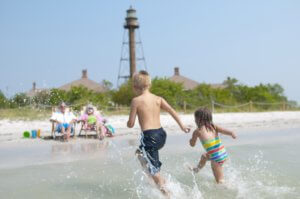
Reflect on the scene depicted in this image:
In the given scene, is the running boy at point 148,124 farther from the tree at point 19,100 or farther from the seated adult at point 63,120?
the tree at point 19,100

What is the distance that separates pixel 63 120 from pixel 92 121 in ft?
2.63

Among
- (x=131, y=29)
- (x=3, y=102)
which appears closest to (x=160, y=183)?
(x=3, y=102)

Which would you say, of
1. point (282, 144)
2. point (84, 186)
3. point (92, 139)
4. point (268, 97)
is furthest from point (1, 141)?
point (268, 97)

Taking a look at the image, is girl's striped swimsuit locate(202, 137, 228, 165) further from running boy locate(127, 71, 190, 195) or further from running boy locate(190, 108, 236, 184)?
running boy locate(127, 71, 190, 195)

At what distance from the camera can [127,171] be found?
6184mm

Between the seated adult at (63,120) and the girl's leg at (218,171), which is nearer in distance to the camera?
the girl's leg at (218,171)

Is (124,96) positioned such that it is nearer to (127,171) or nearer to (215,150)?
(127,171)

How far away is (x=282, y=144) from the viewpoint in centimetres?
947

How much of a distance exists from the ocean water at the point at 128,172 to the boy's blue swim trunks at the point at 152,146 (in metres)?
0.36

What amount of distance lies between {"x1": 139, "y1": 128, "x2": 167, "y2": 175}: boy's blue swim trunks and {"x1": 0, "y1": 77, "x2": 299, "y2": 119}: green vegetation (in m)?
10.1

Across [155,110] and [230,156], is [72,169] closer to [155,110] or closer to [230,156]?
[155,110]

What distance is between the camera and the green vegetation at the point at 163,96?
65.6ft

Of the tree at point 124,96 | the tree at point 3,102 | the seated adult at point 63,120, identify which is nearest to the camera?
the seated adult at point 63,120

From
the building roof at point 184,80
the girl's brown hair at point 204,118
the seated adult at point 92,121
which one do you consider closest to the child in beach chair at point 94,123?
the seated adult at point 92,121
